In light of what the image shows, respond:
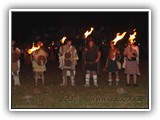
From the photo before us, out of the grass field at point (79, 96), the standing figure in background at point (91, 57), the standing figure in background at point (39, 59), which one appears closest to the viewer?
the grass field at point (79, 96)

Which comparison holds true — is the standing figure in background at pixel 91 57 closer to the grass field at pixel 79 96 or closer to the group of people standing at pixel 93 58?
the group of people standing at pixel 93 58

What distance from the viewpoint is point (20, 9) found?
8258 millimetres

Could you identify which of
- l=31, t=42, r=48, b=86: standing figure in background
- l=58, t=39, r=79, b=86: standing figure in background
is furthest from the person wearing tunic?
l=31, t=42, r=48, b=86: standing figure in background

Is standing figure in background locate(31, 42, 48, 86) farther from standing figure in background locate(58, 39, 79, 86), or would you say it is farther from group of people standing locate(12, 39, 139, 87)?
standing figure in background locate(58, 39, 79, 86)

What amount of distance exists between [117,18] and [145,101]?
637 inches

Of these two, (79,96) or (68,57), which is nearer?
(79,96)

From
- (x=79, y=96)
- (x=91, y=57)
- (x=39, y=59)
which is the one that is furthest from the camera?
(x=39, y=59)

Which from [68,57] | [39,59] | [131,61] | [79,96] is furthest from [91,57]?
[79,96]

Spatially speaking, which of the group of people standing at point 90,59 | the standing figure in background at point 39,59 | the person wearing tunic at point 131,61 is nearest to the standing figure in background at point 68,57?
the group of people standing at point 90,59

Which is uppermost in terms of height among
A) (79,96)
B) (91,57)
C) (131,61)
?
(91,57)

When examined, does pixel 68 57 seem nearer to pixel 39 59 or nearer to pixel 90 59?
pixel 90 59

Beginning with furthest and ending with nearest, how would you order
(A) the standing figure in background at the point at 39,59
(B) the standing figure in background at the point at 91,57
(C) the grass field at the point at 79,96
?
1. (A) the standing figure in background at the point at 39,59
2. (B) the standing figure in background at the point at 91,57
3. (C) the grass field at the point at 79,96

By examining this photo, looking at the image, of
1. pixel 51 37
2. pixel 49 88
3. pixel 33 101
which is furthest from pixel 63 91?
pixel 51 37

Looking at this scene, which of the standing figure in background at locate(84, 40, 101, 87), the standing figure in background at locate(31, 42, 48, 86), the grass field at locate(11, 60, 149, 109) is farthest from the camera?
the standing figure in background at locate(31, 42, 48, 86)
